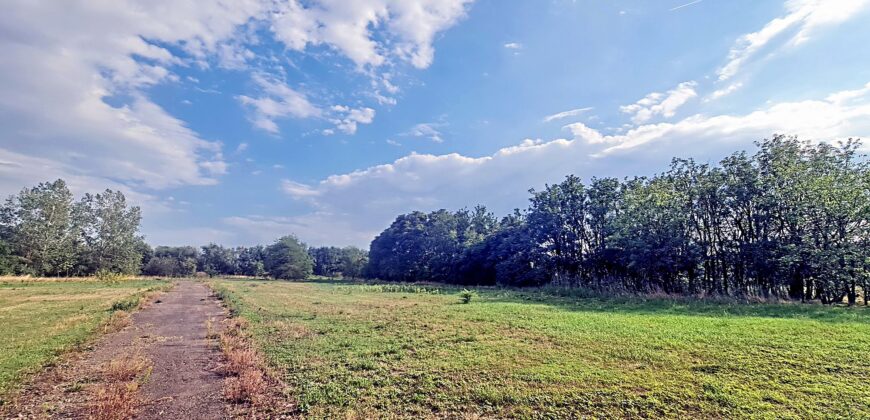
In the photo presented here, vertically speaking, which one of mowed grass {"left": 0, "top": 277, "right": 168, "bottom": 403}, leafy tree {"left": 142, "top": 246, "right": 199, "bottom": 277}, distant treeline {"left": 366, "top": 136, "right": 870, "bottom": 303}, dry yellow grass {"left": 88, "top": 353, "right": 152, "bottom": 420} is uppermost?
distant treeline {"left": 366, "top": 136, "right": 870, "bottom": 303}

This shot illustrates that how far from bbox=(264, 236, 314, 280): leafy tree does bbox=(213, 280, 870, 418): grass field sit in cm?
8633

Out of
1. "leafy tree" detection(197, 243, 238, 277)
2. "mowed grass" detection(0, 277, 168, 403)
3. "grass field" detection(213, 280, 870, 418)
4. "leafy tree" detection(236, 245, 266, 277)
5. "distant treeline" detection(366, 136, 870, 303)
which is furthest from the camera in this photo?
"leafy tree" detection(197, 243, 238, 277)

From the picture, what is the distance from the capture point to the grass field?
20.6 ft

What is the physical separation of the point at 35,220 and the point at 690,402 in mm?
87997

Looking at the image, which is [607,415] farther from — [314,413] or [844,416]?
[314,413]

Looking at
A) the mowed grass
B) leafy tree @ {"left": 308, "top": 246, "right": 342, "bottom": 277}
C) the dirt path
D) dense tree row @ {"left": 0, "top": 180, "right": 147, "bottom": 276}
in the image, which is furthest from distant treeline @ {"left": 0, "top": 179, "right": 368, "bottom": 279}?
Answer: the dirt path

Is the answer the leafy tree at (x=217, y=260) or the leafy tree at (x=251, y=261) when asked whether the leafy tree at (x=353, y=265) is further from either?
the leafy tree at (x=217, y=260)

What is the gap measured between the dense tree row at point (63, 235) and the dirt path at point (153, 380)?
221 feet

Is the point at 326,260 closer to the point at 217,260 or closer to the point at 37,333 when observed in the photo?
the point at 217,260

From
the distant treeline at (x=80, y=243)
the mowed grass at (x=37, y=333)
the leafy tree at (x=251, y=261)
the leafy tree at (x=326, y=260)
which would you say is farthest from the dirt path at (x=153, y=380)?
the leafy tree at (x=326, y=260)

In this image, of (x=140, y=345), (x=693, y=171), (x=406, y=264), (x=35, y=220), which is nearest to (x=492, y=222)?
(x=406, y=264)

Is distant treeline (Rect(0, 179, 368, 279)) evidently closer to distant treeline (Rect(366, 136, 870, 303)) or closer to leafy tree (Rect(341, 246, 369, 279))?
leafy tree (Rect(341, 246, 369, 279))

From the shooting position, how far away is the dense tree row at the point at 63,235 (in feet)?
197

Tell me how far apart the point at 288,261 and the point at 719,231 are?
8919cm
